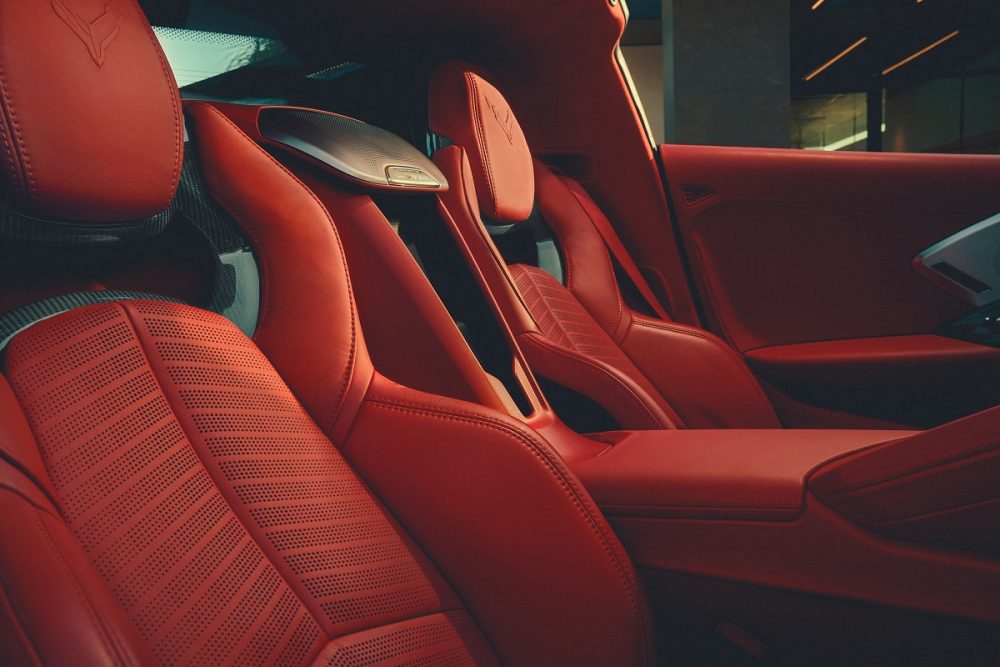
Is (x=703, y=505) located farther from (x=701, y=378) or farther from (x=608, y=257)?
(x=608, y=257)

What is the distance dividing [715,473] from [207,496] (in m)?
0.50

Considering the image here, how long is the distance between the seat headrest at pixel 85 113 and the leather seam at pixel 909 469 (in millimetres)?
697

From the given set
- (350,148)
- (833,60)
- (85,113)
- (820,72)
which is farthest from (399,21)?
(820,72)

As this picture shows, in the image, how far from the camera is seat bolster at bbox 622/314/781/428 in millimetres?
1389

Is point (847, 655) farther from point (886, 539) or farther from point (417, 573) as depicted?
point (417, 573)

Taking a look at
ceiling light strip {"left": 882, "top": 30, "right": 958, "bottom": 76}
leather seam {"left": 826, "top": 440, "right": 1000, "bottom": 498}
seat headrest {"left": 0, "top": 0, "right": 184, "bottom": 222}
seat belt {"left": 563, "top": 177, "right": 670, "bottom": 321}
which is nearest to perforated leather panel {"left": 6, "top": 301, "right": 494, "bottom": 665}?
seat headrest {"left": 0, "top": 0, "right": 184, "bottom": 222}

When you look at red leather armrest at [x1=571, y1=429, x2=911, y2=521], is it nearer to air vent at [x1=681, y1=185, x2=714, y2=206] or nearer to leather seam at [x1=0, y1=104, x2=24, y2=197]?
leather seam at [x1=0, y1=104, x2=24, y2=197]

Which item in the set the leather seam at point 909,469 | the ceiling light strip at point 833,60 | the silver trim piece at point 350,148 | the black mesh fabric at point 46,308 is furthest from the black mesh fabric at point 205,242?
the ceiling light strip at point 833,60

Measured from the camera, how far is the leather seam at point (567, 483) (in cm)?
74

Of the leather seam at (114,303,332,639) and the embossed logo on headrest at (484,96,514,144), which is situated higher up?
the embossed logo on headrest at (484,96,514,144)

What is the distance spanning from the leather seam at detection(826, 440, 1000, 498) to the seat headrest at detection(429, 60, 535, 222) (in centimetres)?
77

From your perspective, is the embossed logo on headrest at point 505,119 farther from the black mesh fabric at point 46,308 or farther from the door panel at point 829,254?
the black mesh fabric at point 46,308

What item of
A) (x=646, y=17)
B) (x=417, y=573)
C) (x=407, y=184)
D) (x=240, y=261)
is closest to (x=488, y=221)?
(x=407, y=184)

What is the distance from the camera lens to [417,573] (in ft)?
2.40
